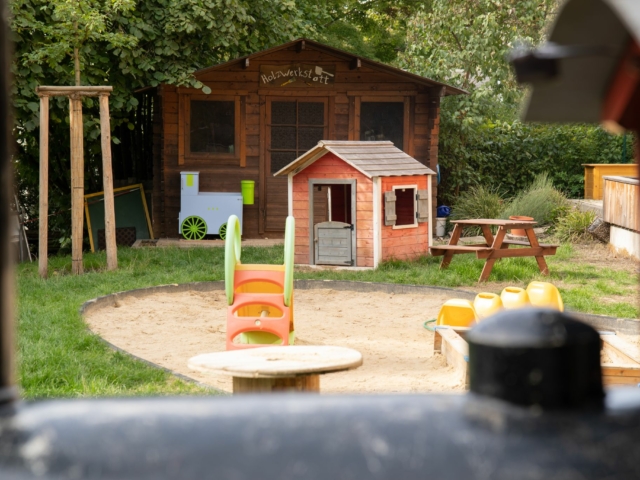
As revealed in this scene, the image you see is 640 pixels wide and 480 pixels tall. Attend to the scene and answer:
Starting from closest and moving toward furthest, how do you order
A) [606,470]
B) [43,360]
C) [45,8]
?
[606,470] < [43,360] < [45,8]

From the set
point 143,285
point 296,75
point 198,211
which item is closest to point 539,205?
point 296,75

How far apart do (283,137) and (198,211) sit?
2.13 m

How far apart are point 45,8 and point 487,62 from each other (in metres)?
9.95

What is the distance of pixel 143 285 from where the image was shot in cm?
1028

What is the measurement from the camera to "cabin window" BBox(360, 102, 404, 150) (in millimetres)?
16078

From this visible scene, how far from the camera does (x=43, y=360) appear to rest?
6156 mm

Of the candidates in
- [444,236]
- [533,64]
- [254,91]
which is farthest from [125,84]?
[533,64]

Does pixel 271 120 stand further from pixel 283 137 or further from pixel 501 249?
pixel 501 249

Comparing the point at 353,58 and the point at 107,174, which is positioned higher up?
the point at 353,58

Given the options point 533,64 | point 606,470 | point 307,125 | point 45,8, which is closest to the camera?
point 606,470

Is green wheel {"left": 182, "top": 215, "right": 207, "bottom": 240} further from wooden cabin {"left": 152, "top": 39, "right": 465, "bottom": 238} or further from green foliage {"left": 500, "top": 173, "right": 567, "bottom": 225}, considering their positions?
green foliage {"left": 500, "top": 173, "right": 567, "bottom": 225}

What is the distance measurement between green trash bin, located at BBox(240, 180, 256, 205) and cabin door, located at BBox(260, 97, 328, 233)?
16.6 inches

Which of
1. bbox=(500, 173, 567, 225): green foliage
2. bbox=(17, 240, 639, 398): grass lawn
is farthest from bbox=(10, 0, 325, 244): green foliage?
bbox=(500, 173, 567, 225): green foliage

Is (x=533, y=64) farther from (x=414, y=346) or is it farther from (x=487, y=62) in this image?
(x=487, y=62)
